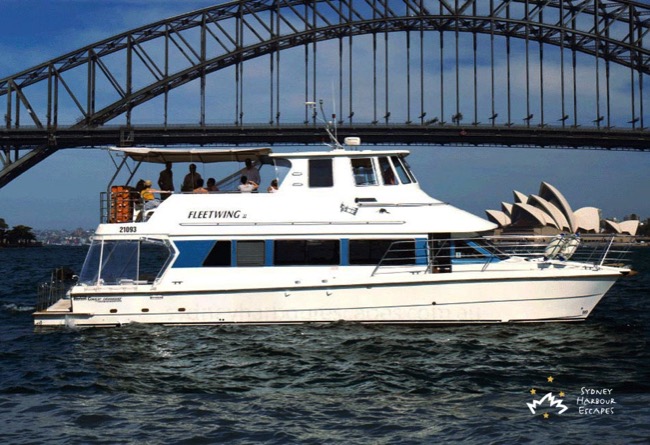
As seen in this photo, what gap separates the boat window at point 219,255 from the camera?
14.1 m

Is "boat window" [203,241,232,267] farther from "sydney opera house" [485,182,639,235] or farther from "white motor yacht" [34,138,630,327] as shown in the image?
"sydney opera house" [485,182,639,235]

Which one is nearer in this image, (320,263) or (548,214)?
(320,263)

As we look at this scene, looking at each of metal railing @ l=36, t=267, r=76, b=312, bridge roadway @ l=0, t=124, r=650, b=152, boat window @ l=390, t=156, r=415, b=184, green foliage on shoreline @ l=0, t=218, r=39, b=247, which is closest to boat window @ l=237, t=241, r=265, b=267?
boat window @ l=390, t=156, r=415, b=184

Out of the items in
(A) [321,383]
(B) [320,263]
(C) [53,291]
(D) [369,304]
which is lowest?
(A) [321,383]

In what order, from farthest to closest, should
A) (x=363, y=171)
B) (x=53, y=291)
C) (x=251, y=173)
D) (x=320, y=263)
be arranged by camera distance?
(x=53, y=291) < (x=251, y=173) < (x=363, y=171) < (x=320, y=263)

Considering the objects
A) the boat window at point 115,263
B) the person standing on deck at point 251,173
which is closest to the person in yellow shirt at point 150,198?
the boat window at point 115,263

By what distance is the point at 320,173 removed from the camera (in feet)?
48.5

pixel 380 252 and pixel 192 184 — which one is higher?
pixel 192 184

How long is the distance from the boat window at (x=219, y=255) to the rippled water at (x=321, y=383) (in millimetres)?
1263

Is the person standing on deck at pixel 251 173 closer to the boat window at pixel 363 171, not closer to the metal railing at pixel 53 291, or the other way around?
the boat window at pixel 363 171

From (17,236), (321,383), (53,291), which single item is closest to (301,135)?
(53,291)

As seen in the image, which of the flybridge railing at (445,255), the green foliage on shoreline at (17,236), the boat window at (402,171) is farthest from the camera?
the green foliage on shoreline at (17,236)

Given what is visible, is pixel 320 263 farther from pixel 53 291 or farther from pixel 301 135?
pixel 301 135

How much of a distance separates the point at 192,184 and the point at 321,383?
257 inches
